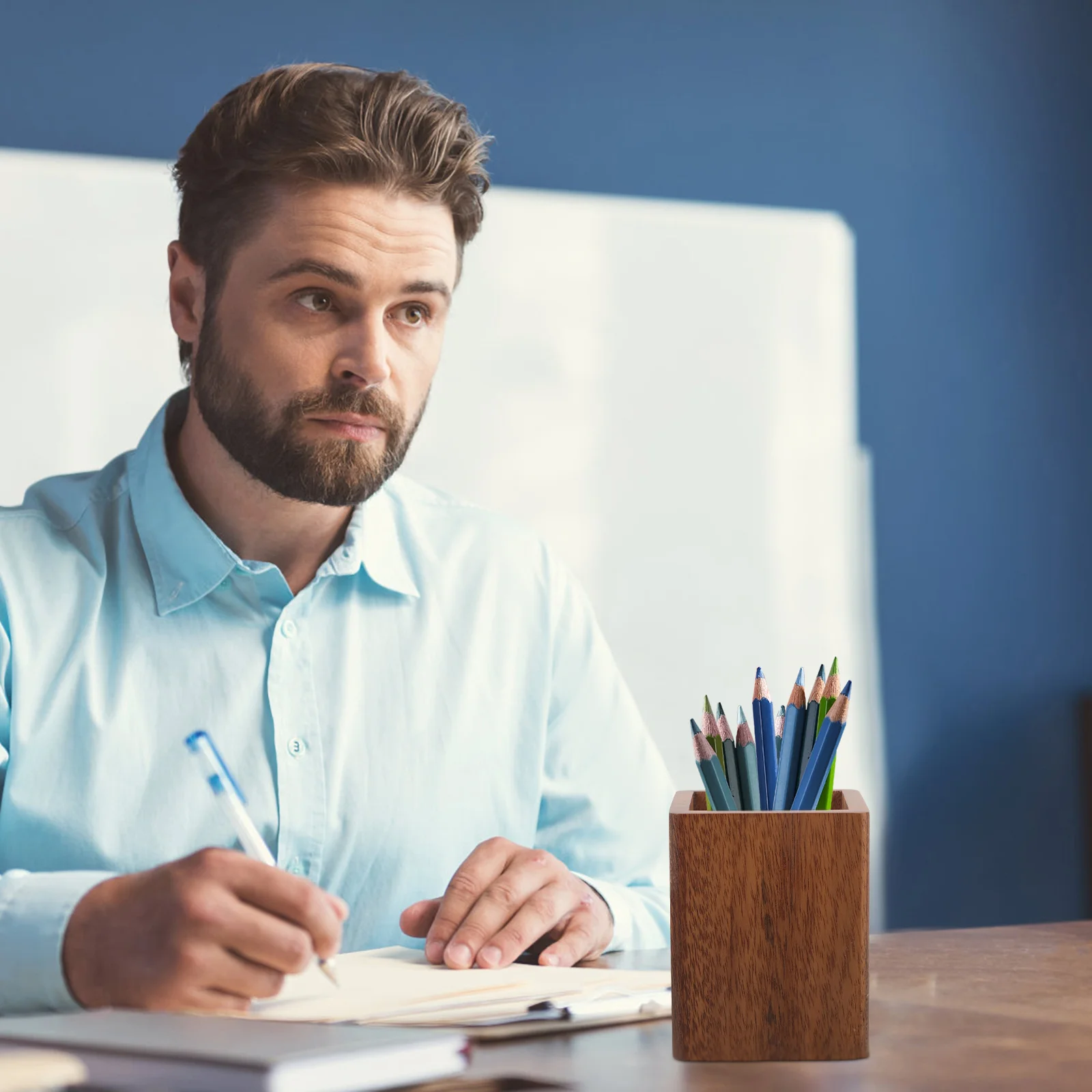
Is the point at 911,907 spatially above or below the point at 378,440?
below

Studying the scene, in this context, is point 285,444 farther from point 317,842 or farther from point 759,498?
point 759,498

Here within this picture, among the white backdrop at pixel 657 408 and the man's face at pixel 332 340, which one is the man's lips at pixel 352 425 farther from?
the white backdrop at pixel 657 408

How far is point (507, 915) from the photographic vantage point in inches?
43.6

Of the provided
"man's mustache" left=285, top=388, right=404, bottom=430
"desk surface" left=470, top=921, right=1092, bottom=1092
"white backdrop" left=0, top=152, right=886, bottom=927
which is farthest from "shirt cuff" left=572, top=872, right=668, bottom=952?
"white backdrop" left=0, top=152, right=886, bottom=927

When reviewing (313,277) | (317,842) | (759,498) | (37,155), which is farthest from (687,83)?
(317,842)

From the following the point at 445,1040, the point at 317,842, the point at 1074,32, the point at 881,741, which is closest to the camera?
the point at 445,1040

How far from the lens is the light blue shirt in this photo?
1.33 meters

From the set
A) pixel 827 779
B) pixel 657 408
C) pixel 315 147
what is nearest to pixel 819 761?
pixel 827 779

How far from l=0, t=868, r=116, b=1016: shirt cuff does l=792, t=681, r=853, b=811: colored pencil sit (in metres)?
0.48

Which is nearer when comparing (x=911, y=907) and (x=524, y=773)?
(x=524, y=773)

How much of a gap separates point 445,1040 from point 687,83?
255 centimetres

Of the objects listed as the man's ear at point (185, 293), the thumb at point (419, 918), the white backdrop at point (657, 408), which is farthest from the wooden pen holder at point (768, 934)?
the white backdrop at point (657, 408)

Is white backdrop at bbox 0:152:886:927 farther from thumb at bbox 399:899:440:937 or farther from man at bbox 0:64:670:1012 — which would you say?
thumb at bbox 399:899:440:937

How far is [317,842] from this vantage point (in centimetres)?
138
